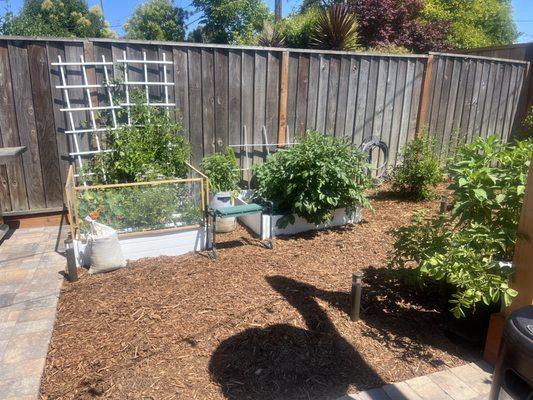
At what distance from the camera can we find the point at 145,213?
4125 millimetres

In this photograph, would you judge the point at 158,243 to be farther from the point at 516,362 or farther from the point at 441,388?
the point at 516,362

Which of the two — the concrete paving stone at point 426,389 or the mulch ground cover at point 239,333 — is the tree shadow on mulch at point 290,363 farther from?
the concrete paving stone at point 426,389

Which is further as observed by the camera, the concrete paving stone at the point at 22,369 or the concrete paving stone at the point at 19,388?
the concrete paving stone at the point at 22,369

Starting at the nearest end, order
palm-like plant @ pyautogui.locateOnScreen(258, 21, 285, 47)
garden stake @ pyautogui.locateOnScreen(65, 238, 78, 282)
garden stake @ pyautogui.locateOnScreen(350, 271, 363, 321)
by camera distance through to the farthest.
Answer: garden stake @ pyautogui.locateOnScreen(350, 271, 363, 321), garden stake @ pyautogui.locateOnScreen(65, 238, 78, 282), palm-like plant @ pyautogui.locateOnScreen(258, 21, 285, 47)

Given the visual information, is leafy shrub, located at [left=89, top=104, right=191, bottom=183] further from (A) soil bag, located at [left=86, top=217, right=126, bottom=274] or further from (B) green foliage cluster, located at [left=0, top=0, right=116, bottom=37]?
(B) green foliage cluster, located at [left=0, top=0, right=116, bottom=37]

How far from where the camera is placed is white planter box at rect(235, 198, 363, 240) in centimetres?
472

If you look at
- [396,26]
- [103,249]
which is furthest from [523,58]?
[103,249]

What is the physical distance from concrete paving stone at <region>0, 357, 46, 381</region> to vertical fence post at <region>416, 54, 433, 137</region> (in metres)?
5.99

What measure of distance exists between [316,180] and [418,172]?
201 cm

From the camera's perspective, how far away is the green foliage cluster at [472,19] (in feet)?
46.2

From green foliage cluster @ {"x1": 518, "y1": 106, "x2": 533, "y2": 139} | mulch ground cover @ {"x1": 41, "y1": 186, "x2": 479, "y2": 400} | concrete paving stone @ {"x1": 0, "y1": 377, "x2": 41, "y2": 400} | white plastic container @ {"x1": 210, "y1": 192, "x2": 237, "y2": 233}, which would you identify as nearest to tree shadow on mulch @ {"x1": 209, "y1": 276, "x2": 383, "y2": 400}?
mulch ground cover @ {"x1": 41, "y1": 186, "x2": 479, "y2": 400}

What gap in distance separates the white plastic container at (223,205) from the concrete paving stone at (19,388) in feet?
8.64

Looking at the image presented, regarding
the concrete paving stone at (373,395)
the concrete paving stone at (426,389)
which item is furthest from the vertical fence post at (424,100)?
the concrete paving stone at (373,395)

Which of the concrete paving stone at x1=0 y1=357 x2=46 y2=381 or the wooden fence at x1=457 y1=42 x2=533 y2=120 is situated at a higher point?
the wooden fence at x1=457 y1=42 x2=533 y2=120
